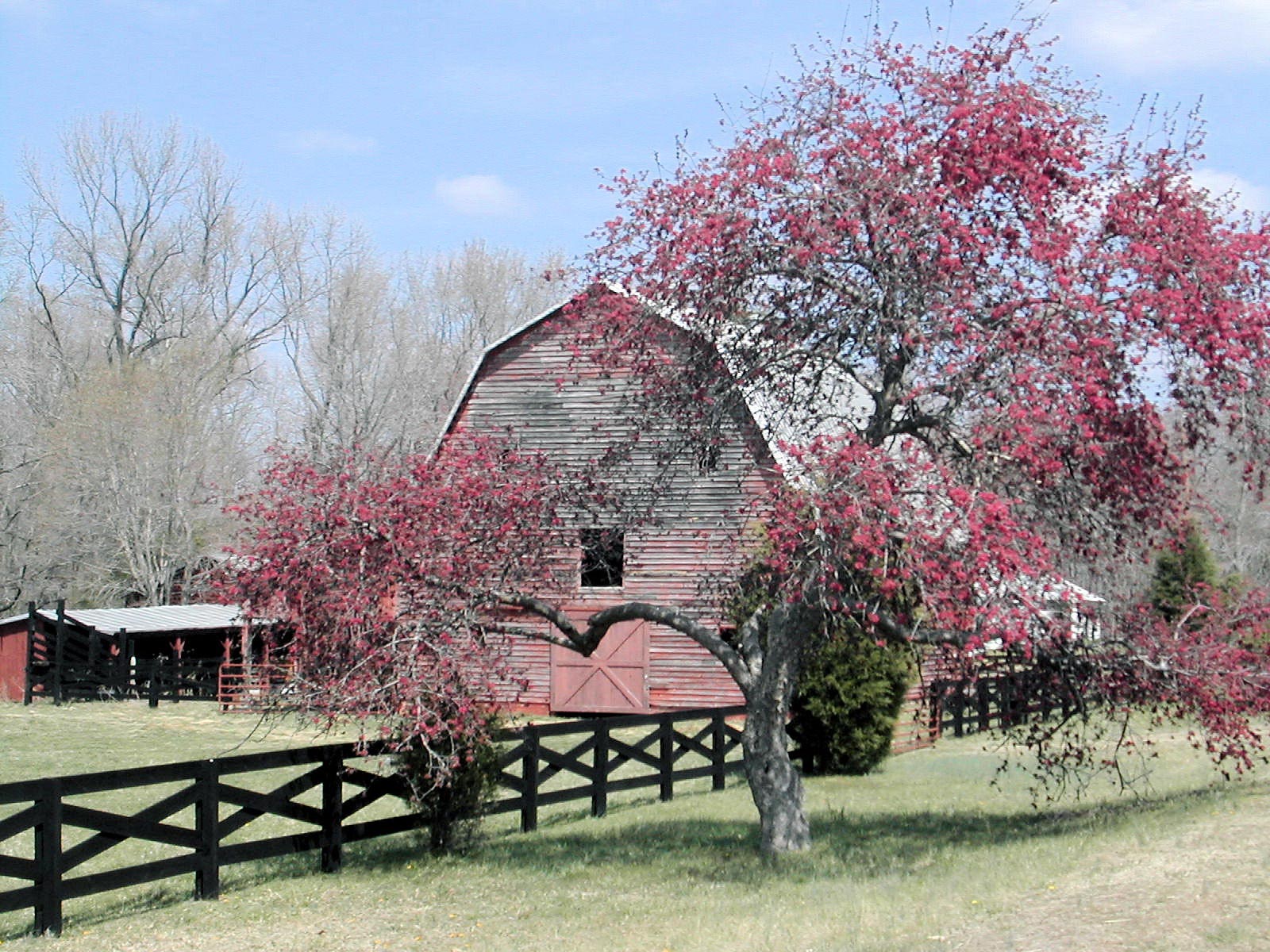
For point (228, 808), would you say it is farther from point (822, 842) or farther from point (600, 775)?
point (822, 842)

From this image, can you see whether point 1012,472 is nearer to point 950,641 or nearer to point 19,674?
point 950,641

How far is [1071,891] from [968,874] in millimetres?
1513

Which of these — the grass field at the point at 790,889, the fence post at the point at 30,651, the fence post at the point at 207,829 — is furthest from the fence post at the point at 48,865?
the fence post at the point at 30,651

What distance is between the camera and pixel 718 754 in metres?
18.8

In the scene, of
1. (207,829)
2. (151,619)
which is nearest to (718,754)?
(207,829)

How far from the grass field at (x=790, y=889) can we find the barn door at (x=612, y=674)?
10433mm

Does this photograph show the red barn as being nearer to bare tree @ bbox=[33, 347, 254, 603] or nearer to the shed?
the shed

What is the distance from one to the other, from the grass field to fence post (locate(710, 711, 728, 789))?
7.88ft

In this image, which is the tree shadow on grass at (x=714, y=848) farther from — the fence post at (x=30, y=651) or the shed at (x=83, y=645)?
the fence post at (x=30, y=651)

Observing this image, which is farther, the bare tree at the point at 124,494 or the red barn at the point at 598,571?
the bare tree at the point at 124,494

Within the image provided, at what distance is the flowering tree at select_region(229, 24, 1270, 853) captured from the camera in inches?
398

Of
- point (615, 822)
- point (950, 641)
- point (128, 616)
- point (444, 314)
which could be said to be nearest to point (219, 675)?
point (128, 616)

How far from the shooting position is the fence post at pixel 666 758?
1753 cm

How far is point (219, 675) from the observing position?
33.2m
